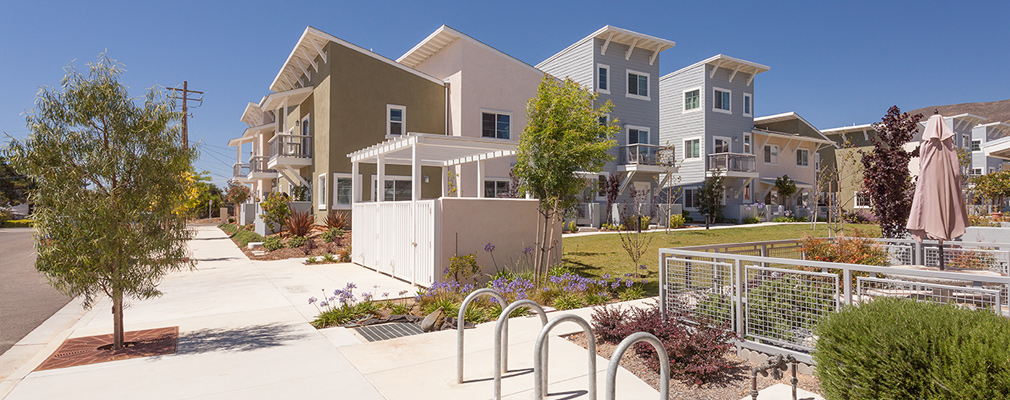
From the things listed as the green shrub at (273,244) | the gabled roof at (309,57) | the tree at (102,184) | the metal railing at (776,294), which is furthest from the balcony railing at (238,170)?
the metal railing at (776,294)

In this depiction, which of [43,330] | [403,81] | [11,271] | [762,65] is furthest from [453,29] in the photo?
[762,65]

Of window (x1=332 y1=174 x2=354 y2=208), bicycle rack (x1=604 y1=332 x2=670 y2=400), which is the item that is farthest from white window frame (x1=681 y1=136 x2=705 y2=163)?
bicycle rack (x1=604 y1=332 x2=670 y2=400)

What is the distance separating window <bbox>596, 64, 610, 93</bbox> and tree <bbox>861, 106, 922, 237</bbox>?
15.8 metres

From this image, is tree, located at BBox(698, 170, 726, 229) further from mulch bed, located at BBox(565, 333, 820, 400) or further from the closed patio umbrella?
mulch bed, located at BBox(565, 333, 820, 400)

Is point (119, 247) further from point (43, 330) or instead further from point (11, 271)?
point (11, 271)

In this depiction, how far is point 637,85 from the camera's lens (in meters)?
28.5

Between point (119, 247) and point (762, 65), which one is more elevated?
point (762, 65)

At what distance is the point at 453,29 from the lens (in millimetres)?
22219

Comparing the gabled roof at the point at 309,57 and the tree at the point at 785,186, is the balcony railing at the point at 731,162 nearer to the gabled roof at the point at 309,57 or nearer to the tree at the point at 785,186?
the tree at the point at 785,186

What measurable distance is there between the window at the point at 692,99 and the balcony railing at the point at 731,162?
3294 mm

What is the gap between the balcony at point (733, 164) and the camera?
30.5 meters

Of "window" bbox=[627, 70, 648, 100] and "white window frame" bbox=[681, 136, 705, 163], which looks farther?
"white window frame" bbox=[681, 136, 705, 163]

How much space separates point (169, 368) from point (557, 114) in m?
6.91

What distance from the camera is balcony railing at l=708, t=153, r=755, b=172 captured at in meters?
30.6
